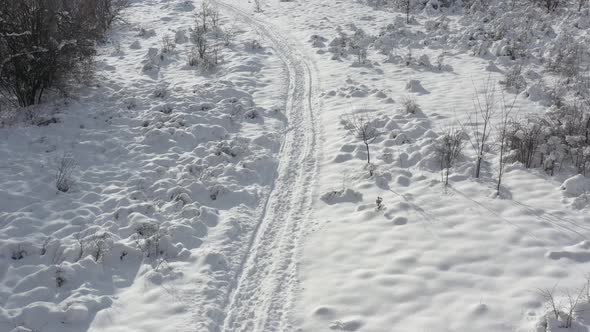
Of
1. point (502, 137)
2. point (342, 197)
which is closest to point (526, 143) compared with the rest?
point (502, 137)

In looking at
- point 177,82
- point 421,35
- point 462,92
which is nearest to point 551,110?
Result: point 462,92

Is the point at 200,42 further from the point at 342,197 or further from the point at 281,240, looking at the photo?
the point at 281,240

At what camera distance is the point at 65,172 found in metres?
7.30

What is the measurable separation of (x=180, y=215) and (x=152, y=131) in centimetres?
296

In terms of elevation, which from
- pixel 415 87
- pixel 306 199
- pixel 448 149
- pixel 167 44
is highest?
pixel 167 44

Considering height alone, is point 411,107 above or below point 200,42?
below

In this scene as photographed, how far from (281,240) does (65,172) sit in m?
3.92

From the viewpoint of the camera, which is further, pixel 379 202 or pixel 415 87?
pixel 415 87

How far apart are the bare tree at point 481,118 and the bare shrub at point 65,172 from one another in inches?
250

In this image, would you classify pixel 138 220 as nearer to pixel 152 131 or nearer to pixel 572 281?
pixel 152 131

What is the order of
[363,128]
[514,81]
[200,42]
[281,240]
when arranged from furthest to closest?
1. [200,42]
2. [514,81]
3. [363,128]
4. [281,240]

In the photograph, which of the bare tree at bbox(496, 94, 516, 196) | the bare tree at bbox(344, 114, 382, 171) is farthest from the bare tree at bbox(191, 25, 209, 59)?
the bare tree at bbox(496, 94, 516, 196)

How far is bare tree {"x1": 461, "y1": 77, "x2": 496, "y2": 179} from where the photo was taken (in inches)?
282

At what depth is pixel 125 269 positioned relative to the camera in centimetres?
546
